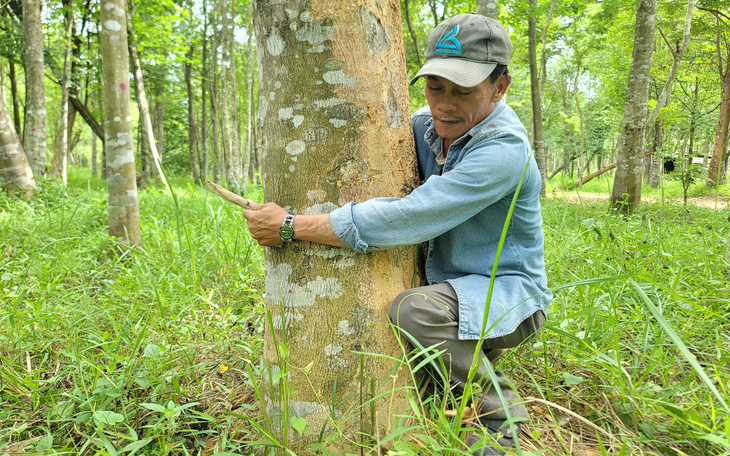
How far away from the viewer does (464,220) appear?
67.3 inches

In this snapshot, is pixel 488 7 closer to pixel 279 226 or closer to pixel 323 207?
pixel 323 207

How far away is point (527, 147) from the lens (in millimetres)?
1761

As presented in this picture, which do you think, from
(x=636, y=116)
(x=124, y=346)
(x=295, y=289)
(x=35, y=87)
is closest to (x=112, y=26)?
(x=124, y=346)

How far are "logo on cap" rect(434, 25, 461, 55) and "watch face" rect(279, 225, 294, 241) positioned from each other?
977mm

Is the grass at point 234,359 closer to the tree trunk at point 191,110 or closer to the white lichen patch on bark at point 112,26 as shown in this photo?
the white lichen patch on bark at point 112,26

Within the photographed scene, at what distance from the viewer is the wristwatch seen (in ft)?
5.22

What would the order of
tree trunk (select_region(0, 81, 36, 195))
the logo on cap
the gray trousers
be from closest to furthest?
the gray trousers
the logo on cap
tree trunk (select_region(0, 81, 36, 195))

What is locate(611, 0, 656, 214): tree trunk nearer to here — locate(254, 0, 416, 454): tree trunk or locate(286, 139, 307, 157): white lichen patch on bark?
locate(254, 0, 416, 454): tree trunk

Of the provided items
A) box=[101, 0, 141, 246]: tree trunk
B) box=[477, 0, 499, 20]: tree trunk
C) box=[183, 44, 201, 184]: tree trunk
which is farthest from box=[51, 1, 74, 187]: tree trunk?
box=[477, 0, 499, 20]: tree trunk

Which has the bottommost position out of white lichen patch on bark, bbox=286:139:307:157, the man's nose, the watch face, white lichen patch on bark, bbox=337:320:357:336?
white lichen patch on bark, bbox=337:320:357:336

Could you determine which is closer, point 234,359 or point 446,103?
point 446,103

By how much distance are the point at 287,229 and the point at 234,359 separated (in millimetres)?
1027

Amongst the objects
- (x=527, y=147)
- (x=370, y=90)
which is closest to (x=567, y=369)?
(x=527, y=147)

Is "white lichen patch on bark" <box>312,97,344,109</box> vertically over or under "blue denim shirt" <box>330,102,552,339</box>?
over
